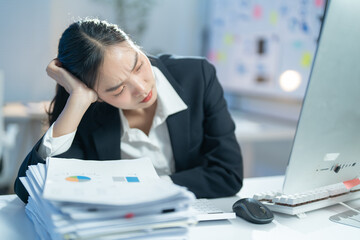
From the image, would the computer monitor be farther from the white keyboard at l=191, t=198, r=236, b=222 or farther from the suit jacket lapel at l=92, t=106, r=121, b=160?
the suit jacket lapel at l=92, t=106, r=121, b=160

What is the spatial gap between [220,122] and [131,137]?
0.29 metres

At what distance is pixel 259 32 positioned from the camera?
314 centimetres

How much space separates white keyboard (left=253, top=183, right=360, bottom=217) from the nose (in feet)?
1.38

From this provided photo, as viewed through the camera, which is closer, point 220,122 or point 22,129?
point 220,122

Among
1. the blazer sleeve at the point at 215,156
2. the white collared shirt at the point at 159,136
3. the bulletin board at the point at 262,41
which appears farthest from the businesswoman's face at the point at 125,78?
the bulletin board at the point at 262,41

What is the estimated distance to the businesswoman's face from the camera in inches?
40.2

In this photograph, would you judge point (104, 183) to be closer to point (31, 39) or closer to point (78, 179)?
point (78, 179)

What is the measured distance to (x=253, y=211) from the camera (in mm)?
832

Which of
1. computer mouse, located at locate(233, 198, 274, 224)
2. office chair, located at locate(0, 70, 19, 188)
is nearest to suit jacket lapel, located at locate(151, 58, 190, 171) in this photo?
computer mouse, located at locate(233, 198, 274, 224)

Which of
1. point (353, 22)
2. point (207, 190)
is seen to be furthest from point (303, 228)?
point (353, 22)

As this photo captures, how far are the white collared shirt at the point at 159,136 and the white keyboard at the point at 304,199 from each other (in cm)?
38

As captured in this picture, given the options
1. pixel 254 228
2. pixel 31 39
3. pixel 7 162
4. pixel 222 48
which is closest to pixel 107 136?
pixel 254 228

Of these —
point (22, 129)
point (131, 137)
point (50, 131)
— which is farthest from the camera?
point (22, 129)

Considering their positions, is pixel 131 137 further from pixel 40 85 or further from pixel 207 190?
pixel 40 85
